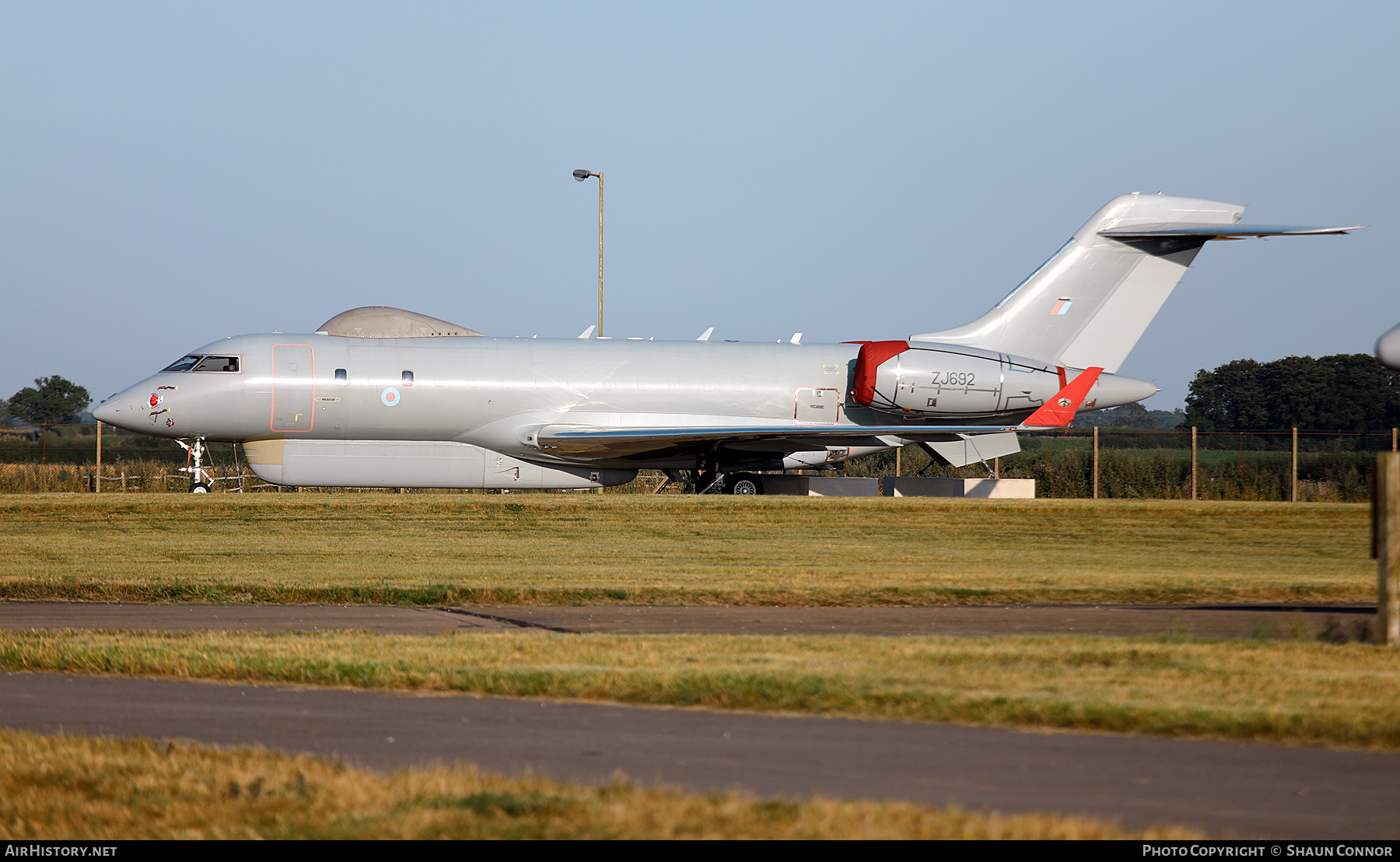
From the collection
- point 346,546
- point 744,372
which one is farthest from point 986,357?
point 346,546

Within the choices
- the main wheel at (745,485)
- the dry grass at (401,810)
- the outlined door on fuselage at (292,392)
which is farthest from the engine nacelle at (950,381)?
the dry grass at (401,810)

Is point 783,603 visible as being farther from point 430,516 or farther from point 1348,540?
point 1348,540

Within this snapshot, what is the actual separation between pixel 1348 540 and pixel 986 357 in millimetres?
9405

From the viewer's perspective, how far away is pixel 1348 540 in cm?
2038

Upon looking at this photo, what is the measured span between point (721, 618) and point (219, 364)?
54.6 ft

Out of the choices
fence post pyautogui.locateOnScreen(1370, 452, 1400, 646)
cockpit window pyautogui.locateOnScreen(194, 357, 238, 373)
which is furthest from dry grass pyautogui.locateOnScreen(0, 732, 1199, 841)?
cockpit window pyautogui.locateOnScreen(194, 357, 238, 373)

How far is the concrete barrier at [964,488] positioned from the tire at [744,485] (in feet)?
9.46

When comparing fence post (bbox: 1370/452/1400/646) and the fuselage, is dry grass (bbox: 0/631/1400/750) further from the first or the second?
the fuselage

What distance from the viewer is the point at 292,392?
84.2ft

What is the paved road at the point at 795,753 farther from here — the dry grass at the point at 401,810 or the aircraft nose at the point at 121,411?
the aircraft nose at the point at 121,411

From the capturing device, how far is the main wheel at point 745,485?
2750 cm

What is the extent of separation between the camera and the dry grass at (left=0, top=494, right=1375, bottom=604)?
14570 millimetres

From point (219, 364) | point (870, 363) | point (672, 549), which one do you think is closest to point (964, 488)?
point (870, 363)

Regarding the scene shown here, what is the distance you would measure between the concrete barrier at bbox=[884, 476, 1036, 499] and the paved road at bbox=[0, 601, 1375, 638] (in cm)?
1317
